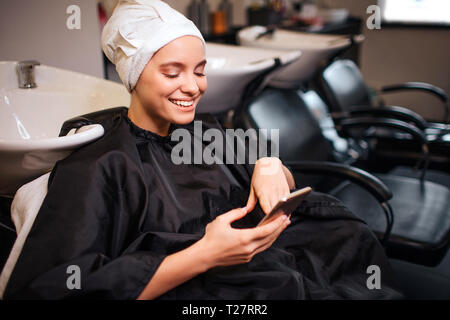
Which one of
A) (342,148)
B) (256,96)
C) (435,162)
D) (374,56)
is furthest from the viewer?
(374,56)

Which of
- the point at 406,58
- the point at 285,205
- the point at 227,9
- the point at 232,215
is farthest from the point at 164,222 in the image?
the point at 406,58

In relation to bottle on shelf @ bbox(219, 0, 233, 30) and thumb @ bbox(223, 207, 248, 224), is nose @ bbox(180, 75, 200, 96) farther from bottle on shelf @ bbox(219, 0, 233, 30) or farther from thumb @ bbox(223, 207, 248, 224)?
bottle on shelf @ bbox(219, 0, 233, 30)

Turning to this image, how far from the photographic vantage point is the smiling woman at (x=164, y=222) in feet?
2.86

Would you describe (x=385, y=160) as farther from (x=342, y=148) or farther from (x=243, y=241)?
(x=243, y=241)

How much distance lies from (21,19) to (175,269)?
109cm

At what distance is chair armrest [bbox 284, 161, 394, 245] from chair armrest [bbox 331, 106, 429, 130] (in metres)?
0.89

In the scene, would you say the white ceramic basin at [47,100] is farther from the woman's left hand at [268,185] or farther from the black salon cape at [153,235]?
the woman's left hand at [268,185]

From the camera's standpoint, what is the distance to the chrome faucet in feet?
4.39

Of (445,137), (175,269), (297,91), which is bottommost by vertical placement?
(445,137)

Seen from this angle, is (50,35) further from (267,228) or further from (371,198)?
(371,198)

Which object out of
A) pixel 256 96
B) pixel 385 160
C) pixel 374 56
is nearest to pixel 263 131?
pixel 256 96

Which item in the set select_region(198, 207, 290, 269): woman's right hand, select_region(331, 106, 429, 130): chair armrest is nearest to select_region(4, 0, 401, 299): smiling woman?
select_region(198, 207, 290, 269): woman's right hand

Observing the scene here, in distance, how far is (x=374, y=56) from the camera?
441 centimetres

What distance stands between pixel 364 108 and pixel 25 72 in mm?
1856
